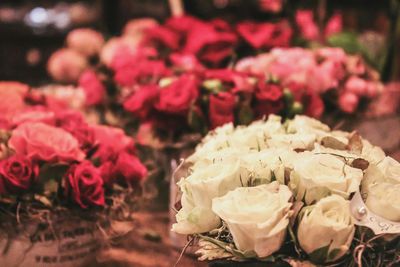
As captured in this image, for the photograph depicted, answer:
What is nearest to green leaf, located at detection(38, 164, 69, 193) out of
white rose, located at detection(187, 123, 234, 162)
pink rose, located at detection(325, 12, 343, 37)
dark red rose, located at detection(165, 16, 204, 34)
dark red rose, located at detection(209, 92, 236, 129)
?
white rose, located at detection(187, 123, 234, 162)

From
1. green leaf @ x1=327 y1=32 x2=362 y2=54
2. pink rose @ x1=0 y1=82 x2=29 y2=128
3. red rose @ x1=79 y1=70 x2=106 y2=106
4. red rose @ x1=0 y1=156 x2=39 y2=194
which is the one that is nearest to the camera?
red rose @ x1=0 y1=156 x2=39 y2=194

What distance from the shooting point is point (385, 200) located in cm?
81

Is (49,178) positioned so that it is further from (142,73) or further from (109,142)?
(142,73)

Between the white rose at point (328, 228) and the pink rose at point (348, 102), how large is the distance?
0.88 metres

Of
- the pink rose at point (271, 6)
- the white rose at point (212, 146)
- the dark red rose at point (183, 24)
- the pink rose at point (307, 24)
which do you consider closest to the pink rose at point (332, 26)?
the pink rose at point (307, 24)

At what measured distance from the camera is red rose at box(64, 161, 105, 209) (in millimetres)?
1126

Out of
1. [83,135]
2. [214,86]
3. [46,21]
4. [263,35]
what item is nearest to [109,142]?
[83,135]

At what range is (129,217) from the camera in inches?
49.3

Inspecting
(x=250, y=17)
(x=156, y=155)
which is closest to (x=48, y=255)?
(x=156, y=155)

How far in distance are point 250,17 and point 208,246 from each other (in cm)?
147

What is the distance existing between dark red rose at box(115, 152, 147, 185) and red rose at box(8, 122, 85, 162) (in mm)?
78

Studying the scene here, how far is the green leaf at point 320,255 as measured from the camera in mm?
767

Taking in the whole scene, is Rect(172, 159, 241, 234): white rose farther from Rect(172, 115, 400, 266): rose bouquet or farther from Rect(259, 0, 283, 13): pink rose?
Rect(259, 0, 283, 13): pink rose

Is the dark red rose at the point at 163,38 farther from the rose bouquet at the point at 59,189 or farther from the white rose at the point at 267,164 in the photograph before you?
the white rose at the point at 267,164
